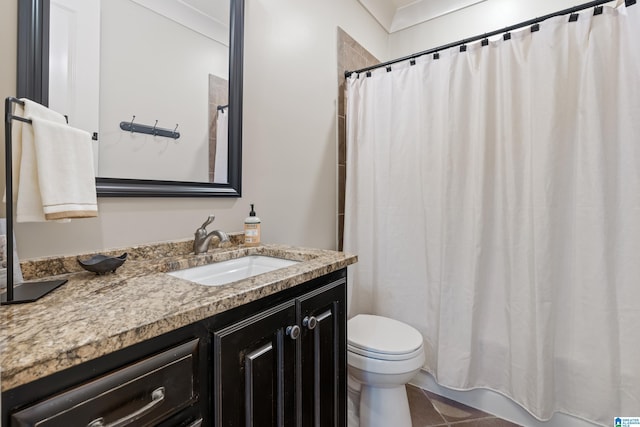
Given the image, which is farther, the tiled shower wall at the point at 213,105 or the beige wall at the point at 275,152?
the tiled shower wall at the point at 213,105

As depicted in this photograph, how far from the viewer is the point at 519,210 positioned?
58.8 inches

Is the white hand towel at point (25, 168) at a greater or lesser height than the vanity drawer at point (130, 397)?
greater

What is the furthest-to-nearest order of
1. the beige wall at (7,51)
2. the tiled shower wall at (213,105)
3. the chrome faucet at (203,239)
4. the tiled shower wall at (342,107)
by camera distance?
the tiled shower wall at (342,107) < the tiled shower wall at (213,105) < the chrome faucet at (203,239) < the beige wall at (7,51)

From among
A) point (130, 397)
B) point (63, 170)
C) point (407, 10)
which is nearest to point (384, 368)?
point (130, 397)

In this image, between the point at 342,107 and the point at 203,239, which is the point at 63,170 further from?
the point at 342,107

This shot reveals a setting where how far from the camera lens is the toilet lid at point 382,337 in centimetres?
135

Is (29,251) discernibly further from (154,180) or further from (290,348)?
(290,348)

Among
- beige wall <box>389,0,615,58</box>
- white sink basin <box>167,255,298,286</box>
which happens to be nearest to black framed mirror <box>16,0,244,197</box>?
white sink basin <box>167,255,298,286</box>

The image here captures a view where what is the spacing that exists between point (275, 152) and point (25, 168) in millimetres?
1006

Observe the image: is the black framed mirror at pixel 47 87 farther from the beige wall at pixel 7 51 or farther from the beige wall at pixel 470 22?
the beige wall at pixel 470 22

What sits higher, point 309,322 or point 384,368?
point 309,322

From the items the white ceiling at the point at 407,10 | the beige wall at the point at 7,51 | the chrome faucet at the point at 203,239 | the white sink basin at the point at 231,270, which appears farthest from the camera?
the white ceiling at the point at 407,10

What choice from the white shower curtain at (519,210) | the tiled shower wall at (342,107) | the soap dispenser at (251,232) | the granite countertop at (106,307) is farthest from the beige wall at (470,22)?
the granite countertop at (106,307)

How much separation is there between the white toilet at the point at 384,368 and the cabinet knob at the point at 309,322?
0.54 m
